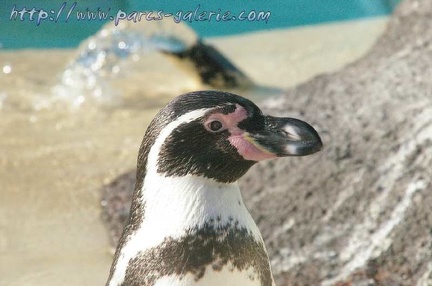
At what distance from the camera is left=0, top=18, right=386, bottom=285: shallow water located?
4191 millimetres

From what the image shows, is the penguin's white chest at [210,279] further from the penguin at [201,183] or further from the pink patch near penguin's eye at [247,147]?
the pink patch near penguin's eye at [247,147]

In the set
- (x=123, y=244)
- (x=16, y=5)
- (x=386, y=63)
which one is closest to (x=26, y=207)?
(x=386, y=63)

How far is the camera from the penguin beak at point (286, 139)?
7.83ft

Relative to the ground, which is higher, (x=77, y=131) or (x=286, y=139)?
(x=286, y=139)

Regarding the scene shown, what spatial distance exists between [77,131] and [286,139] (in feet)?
11.3

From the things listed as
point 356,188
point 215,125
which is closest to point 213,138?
point 215,125

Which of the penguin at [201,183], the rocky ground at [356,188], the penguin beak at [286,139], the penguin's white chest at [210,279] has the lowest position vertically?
the rocky ground at [356,188]

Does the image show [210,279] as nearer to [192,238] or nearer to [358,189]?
[192,238]

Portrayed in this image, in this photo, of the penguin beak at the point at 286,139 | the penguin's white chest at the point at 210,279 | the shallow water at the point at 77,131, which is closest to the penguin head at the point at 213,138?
the penguin beak at the point at 286,139

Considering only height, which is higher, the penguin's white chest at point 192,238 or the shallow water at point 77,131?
the penguin's white chest at point 192,238

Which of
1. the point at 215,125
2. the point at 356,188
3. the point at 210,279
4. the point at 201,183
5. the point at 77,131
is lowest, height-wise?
the point at 77,131

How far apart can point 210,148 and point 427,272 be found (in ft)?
4.59

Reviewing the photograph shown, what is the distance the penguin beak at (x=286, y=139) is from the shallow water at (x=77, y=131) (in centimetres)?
165

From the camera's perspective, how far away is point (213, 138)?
2439 millimetres
